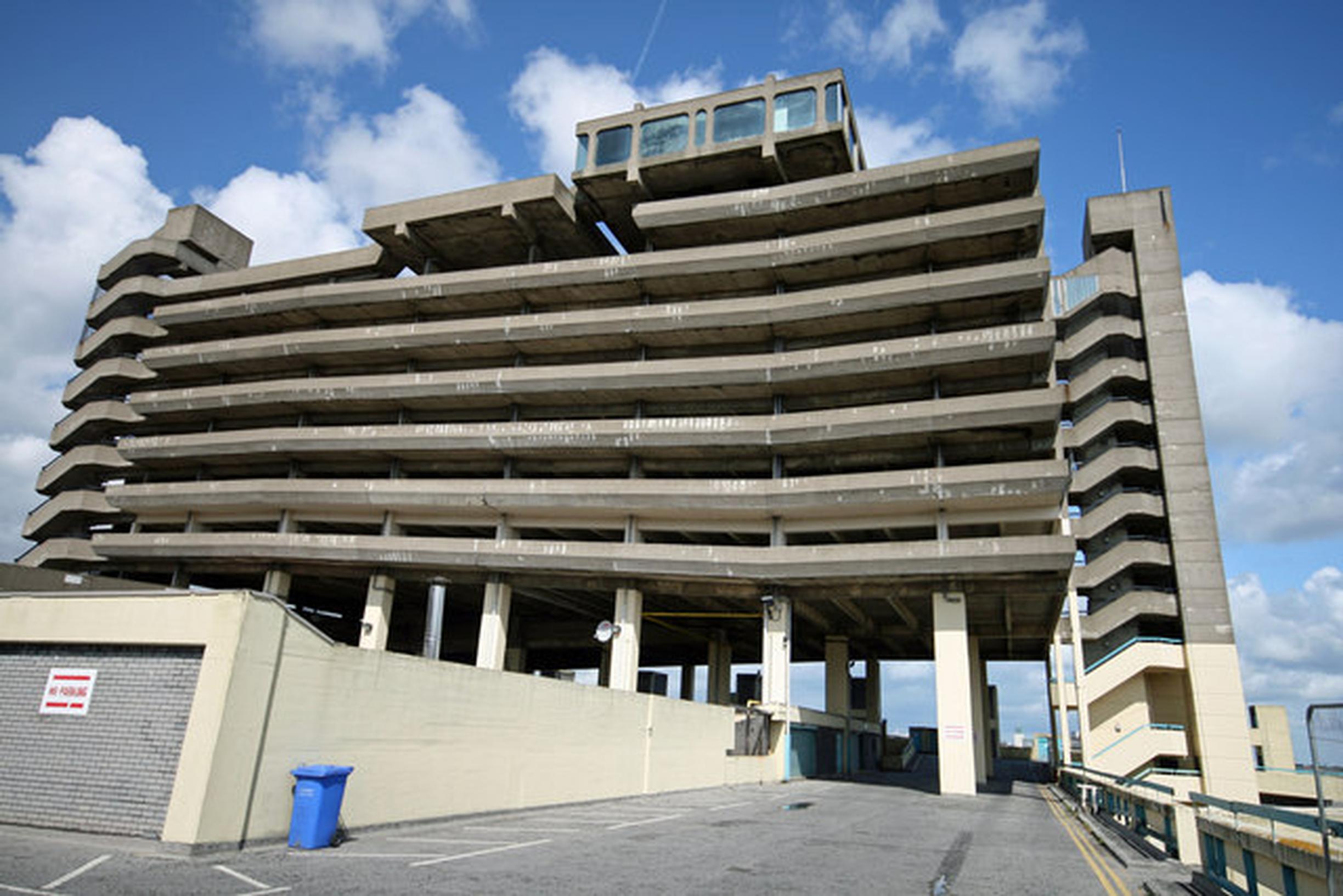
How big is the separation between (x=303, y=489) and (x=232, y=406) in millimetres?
8576

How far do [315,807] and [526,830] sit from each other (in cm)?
435

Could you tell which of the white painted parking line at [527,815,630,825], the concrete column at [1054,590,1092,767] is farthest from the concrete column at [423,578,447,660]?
the concrete column at [1054,590,1092,767]

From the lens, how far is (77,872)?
9188 millimetres

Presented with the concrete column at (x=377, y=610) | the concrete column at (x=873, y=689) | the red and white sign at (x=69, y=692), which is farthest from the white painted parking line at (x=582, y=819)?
the concrete column at (x=873, y=689)

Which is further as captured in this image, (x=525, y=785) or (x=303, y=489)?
(x=303, y=489)

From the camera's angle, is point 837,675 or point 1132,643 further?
point 837,675

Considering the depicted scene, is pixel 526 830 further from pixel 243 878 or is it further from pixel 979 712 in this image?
pixel 979 712

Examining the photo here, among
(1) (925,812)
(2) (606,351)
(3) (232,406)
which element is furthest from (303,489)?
(1) (925,812)

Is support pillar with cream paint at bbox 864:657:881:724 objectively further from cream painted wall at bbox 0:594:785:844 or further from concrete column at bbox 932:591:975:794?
cream painted wall at bbox 0:594:785:844

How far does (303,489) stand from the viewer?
4156cm

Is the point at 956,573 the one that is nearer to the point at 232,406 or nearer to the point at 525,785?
the point at 525,785

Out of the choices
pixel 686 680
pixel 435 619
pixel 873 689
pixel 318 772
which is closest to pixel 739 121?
pixel 435 619

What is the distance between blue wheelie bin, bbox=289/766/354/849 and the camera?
1173 centimetres

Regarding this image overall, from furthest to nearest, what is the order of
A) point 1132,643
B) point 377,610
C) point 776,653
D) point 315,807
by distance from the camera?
point 1132,643 < point 377,610 < point 776,653 < point 315,807
